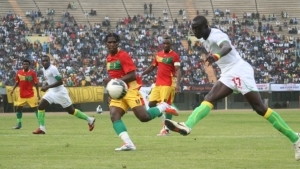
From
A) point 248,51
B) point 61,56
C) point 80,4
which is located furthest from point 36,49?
point 248,51

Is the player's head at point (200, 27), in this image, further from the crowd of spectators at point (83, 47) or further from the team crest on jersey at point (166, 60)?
the crowd of spectators at point (83, 47)

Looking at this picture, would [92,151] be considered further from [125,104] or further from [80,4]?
[80,4]

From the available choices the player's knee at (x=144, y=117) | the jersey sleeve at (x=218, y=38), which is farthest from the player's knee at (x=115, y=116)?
the jersey sleeve at (x=218, y=38)

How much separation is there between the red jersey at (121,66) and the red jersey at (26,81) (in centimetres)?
1292

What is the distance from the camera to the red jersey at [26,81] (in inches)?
1093

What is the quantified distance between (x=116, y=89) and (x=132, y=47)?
5319 centimetres

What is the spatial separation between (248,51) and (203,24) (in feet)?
182

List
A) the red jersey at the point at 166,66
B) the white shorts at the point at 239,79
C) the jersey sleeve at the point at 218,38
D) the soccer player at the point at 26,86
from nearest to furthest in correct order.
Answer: the jersey sleeve at the point at 218,38 → the white shorts at the point at 239,79 → the red jersey at the point at 166,66 → the soccer player at the point at 26,86

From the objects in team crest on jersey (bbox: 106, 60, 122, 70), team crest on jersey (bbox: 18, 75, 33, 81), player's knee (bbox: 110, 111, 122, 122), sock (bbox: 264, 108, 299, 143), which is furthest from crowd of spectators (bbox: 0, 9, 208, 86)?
sock (bbox: 264, 108, 299, 143)

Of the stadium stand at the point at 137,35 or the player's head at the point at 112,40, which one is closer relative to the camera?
the player's head at the point at 112,40

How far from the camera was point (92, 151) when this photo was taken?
14.7 meters

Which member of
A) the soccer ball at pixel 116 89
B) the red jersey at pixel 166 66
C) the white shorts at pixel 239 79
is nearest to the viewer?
the white shorts at pixel 239 79

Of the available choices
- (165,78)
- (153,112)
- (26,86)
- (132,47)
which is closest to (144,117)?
(153,112)

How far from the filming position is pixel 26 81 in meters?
27.8
